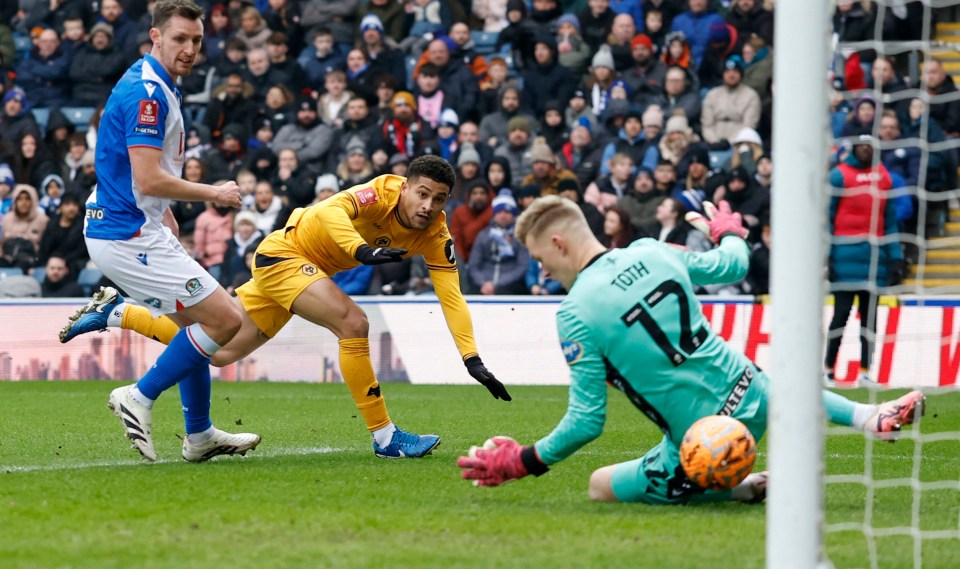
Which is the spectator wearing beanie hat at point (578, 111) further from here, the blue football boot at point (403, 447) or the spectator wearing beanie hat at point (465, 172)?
the blue football boot at point (403, 447)

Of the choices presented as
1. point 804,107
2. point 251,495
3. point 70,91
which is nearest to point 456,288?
point 251,495

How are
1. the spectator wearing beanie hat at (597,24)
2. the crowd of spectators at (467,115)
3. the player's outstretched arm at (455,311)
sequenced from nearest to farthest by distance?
the player's outstretched arm at (455,311) → the crowd of spectators at (467,115) → the spectator wearing beanie hat at (597,24)

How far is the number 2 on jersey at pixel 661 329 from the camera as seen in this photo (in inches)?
220

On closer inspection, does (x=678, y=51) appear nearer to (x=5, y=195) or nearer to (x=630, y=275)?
(x=5, y=195)

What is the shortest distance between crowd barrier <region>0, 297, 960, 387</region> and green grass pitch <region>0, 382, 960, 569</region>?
487cm

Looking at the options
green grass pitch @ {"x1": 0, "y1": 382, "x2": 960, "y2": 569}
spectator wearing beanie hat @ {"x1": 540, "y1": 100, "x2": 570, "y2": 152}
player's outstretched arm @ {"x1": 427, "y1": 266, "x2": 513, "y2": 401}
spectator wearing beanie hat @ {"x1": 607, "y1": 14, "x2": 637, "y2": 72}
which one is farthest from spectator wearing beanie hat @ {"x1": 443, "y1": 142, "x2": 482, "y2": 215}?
player's outstretched arm @ {"x1": 427, "y1": 266, "x2": 513, "y2": 401}

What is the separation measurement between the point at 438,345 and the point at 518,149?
2.98 meters

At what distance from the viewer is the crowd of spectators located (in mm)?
15336

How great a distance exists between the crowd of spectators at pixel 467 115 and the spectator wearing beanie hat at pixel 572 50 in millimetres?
25

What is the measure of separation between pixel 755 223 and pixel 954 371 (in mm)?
2728

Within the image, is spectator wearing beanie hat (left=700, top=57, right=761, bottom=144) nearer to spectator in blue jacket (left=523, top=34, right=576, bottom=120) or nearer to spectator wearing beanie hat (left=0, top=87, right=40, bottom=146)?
spectator in blue jacket (left=523, top=34, right=576, bottom=120)

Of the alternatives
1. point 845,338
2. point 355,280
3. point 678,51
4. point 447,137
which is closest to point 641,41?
point 678,51

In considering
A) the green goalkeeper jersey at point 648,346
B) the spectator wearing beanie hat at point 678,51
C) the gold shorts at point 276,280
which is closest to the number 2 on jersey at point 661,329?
the green goalkeeper jersey at point 648,346

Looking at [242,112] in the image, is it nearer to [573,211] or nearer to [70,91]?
[70,91]
